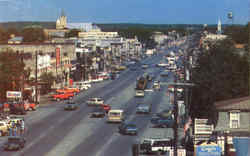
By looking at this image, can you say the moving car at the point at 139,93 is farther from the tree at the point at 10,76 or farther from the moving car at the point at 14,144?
the moving car at the point at 14,144

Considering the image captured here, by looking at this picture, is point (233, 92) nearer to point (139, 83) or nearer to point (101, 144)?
point (101, 144)

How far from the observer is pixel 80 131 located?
50.7 meters

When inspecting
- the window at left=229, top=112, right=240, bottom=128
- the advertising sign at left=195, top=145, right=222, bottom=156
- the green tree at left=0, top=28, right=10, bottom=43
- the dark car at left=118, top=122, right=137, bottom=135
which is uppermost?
the green tree at left=0, top=28, right=10, bottom=43

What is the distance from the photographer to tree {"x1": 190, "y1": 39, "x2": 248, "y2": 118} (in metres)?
50.0

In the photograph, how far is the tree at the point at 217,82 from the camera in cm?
5003

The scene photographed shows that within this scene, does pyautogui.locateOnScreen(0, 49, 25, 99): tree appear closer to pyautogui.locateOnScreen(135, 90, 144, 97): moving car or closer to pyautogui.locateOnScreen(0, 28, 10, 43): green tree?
pyautogui.locateOnScreen(135, 90, 144, 97): moving car

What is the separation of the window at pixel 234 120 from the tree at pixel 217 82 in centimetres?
748

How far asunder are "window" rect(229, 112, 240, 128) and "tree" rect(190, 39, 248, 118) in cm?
748

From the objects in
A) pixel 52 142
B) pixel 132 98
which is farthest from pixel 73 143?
pixel 132 98

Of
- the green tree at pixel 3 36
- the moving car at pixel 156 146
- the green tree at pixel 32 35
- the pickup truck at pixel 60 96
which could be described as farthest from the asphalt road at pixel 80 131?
the green tree at pixel 32 35

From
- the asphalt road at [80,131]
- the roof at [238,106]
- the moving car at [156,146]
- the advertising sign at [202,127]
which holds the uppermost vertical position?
the roof at [238,106]

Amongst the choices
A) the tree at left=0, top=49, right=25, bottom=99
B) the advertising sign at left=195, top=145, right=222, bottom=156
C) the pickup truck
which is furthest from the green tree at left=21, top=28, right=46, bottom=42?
the advertising sign at left=195, top=145, right=222, bottom=156

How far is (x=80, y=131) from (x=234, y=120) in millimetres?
16024

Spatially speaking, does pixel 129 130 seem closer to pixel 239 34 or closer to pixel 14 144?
pixel 14 144
